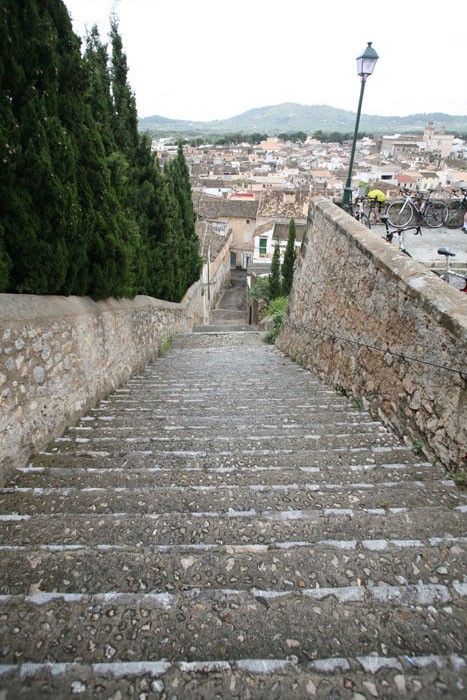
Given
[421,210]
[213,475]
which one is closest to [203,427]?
[213,475]

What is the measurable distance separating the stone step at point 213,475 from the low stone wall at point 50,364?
0.36m

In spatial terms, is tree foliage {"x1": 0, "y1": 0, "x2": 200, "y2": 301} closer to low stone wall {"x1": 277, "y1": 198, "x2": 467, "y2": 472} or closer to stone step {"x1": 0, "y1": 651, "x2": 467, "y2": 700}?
stone step {"x1": 0, "y1": 651, "x2": 467, "y2": 700}

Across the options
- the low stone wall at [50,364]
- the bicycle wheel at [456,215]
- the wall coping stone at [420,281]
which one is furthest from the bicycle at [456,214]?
the low stone wall at [50,364]

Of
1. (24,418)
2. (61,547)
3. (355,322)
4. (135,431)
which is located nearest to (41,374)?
(24,418)

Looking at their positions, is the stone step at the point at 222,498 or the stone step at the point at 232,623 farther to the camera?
the stone step at the point at 222,498

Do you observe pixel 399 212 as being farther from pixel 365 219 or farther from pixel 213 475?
pixel 213 475

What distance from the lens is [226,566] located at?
1.95 meters

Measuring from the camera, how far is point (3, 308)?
2.96 meters

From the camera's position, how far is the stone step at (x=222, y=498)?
7.88ft

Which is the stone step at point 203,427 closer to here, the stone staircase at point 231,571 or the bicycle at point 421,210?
the stone staircase at point 231,571

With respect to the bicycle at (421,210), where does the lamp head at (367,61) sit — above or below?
above

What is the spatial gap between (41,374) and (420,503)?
3.05 m

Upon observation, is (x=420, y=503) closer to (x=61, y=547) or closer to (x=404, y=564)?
(x=404, y=564)

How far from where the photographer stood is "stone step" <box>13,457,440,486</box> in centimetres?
269
